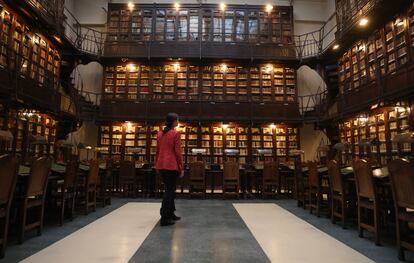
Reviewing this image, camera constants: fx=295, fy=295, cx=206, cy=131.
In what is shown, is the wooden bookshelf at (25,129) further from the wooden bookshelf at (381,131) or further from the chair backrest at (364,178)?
the wooden bookshelf at (381,131)

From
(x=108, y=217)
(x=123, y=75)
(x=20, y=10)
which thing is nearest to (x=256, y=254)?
(x=108, y=217)

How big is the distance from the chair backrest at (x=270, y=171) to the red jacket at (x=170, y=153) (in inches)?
163

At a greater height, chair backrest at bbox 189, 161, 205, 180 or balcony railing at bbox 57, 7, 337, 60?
balcony railing at bbox 57, 7, 337, 60

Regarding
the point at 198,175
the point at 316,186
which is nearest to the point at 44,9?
the point at 198,175

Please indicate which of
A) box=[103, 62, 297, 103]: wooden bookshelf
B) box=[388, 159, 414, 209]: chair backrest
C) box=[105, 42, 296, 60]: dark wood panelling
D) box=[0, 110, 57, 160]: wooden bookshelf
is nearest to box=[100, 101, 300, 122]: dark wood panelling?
box=[103, 62, 297, 103]: wooden bookshelf

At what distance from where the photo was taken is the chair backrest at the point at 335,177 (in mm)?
3781

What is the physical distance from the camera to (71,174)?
4.10 metres

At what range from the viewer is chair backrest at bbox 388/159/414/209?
235 centimetres

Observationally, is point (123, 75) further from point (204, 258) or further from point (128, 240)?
point (204, 258)

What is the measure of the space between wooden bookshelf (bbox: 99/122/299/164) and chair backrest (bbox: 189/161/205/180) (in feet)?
10.3

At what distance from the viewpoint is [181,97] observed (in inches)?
409

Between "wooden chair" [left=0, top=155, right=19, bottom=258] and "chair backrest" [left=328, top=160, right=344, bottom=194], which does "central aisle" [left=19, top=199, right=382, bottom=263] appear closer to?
"wooden chair" [left=0, top=155, right=19, bottom=258]

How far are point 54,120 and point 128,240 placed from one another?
749 cm

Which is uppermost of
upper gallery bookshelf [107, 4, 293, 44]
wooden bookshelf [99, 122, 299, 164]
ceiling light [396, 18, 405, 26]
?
upper gallery bookshelf [107, 4, 293, 44]
